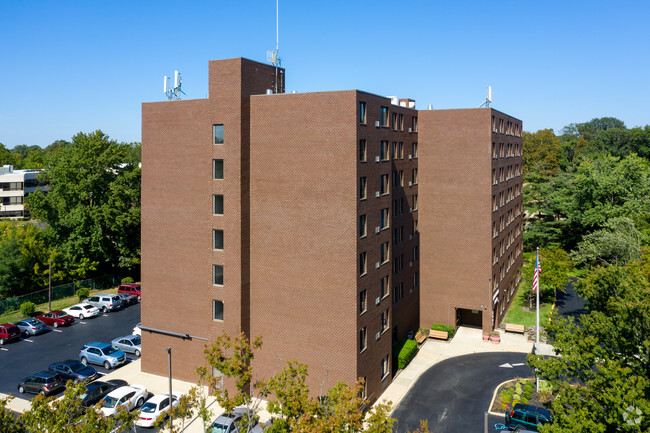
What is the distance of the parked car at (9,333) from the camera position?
48188 mm

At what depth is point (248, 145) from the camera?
1384 inches

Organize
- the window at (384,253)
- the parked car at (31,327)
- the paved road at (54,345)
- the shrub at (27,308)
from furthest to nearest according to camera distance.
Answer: the shrub at (27,308) → the parked car at (31,327) → the paved road at (54,345) → the window at (384,253)

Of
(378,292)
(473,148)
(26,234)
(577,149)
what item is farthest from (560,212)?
(577,149)

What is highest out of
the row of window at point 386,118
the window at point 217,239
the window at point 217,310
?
the row of window at point 386,118

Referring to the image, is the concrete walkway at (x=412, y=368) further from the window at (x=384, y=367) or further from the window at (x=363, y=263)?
the window at (x=363, y=263)

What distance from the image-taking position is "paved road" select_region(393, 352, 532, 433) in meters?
33.5

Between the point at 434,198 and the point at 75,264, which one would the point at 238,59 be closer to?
the point at 434,198

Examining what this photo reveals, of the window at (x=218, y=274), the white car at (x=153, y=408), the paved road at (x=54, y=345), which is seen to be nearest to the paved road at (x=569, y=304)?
the window at (x=218, y=274)

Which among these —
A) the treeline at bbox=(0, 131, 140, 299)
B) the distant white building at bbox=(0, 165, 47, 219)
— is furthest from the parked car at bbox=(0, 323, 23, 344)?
the distant white building at bbox=(0, 165, 47, 219)

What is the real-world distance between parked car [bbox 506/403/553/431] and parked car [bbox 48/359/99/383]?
31.7 metres

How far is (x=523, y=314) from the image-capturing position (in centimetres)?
5734

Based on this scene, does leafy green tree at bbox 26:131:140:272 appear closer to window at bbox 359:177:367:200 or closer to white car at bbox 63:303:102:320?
white car at bbox 63:303:102:320

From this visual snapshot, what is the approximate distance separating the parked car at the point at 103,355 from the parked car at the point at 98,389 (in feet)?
15.3

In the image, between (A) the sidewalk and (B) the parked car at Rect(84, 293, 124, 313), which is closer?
(A) the sidewalk
